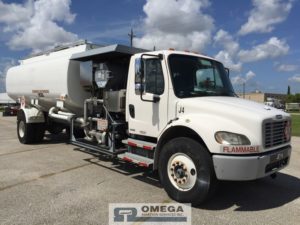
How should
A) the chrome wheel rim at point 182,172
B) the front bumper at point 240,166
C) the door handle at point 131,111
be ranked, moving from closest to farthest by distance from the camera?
the front bumper at point 240,166
the chrome wheel rim at point 182,172
the door handle at point 131,111

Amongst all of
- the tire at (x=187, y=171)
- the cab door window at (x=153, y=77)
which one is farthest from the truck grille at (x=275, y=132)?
the cab door window at (x=153, y=77)

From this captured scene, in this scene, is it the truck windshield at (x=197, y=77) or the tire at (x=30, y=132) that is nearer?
the truck windshield at (x=197, y=77)

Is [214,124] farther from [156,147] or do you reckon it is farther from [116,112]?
[116,112]

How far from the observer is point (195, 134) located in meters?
5.78

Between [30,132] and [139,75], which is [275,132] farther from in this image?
[30,132]

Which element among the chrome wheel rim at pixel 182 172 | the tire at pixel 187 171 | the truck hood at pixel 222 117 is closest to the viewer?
the truck hood at pixel 222 117

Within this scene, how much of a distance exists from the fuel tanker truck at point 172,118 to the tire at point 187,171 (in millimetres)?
16

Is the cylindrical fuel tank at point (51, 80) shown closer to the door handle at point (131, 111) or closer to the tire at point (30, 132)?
the tire at point (30, 132)

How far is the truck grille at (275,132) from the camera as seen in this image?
18.0ft

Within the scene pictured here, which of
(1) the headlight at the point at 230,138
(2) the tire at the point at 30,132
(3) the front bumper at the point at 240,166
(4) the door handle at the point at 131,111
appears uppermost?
(4) the door handle at the point at 131,111

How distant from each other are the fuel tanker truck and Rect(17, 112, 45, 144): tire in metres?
2.34

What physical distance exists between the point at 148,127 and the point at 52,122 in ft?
20.8

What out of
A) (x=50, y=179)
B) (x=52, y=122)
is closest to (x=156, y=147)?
(x=50, y=179)

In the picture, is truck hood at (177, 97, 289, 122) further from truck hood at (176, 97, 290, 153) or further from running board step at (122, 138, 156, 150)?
running board step at (122, 138, 156, 150)
